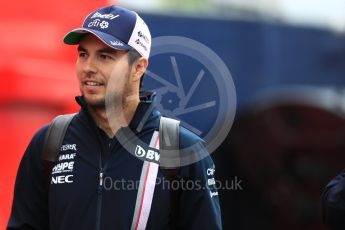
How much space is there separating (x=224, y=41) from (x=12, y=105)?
97.8 inches

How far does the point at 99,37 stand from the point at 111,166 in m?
0.59

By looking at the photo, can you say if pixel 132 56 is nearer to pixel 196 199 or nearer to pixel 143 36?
pixel 143 36

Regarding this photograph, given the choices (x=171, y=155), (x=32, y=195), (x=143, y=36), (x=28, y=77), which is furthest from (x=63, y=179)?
(x=28, y=77)

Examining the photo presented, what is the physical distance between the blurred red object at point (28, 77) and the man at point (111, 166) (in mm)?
2174

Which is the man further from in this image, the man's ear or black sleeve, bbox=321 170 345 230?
black sleeve, bbox=321 170 345 230

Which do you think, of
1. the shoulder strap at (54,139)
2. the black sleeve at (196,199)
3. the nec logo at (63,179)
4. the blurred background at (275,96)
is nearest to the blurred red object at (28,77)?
the blurred background at (275,96)

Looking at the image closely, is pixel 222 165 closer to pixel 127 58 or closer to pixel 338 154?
pixel 338 154

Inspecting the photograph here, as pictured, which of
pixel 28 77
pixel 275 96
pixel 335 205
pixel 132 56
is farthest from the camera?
pixel 275 96

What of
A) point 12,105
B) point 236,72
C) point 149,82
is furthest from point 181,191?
point 236,72

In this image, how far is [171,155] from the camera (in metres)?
4.00

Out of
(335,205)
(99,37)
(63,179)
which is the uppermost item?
(99,37)

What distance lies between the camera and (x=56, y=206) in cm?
393

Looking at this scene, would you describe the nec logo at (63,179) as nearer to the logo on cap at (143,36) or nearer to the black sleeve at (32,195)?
the black sleeve at (32,195)

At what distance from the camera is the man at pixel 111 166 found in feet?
12.8
